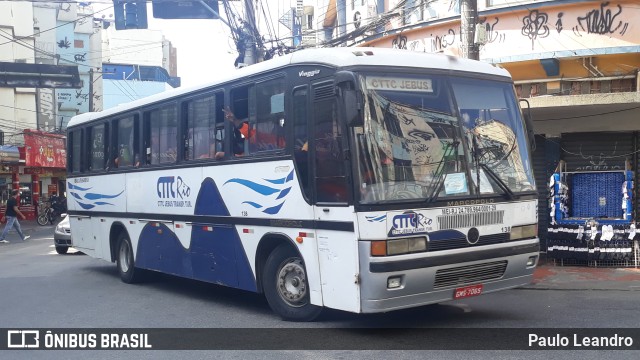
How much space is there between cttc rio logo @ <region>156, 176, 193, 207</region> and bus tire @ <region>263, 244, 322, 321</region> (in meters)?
2.32

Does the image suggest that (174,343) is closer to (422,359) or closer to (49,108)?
(422,359)

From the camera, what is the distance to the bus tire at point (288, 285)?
855 centimetres

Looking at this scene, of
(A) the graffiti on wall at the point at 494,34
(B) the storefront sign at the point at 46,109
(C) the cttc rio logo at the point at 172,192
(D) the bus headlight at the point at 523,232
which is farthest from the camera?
(B) the storefront sign at the point at 46,109

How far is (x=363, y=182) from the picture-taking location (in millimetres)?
7402

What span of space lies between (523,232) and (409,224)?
178cm

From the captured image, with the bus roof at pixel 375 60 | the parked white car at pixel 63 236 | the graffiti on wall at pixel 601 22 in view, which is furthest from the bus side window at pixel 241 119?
the parked white car at pixel 63 236

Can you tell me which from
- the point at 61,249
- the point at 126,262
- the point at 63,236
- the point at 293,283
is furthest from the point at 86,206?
the point at 293,283

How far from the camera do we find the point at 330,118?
786 centimetres

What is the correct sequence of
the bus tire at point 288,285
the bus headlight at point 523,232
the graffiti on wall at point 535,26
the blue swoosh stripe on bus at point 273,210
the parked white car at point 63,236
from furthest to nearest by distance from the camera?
the parked white car at point 63,236 → the graffiti on wall at point 535,26 → the blue swoosh stripe on bus at point 273,210 → the bus tire at point 288,285 → the bus headlight at point 523,232

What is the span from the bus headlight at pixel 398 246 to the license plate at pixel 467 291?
0.73 meters

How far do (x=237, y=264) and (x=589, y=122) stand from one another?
8464 mm

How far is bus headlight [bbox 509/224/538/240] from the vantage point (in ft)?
27.1

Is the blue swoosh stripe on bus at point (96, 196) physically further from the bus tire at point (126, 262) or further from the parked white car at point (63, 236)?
the parked white car at point (63, 236)

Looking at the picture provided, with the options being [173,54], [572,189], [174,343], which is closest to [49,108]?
[572,189]
